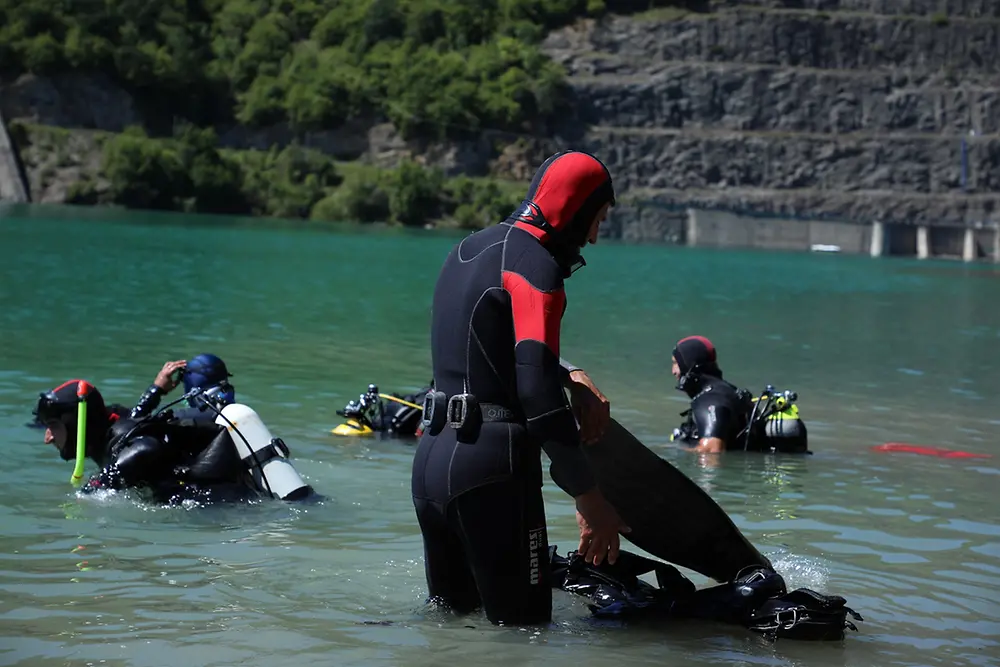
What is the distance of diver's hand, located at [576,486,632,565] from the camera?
605 cm

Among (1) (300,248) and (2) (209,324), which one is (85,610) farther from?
(1) (300,248)

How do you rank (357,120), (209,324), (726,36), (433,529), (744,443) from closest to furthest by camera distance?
(433,529), (744,443), (209,324), (726,36), (357,120)

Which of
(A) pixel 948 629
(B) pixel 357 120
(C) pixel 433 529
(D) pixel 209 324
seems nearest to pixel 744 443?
(A) pixel 948 629

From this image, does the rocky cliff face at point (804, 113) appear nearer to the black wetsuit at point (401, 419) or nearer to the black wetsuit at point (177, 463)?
the black wetsuit at point (401, 419)

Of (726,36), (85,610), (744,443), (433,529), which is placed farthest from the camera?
(726,36)

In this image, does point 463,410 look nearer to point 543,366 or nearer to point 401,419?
point 543,366

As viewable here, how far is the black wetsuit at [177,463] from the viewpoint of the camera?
32.1 ft

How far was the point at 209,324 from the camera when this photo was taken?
90.5 ft

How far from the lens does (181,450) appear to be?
10.1 meters

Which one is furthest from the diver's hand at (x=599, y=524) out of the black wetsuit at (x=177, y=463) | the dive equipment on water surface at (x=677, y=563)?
the black wetsuit at (x=177, y=463)

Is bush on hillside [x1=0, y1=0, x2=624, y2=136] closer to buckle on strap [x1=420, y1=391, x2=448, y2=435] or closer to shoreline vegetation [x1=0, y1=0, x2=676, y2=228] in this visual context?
shoreline vegetation [x1=0, y1=0, x2=676, y2=228]

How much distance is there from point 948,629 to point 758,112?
402ft

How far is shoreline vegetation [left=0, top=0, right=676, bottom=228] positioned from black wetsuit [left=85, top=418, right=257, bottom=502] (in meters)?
109

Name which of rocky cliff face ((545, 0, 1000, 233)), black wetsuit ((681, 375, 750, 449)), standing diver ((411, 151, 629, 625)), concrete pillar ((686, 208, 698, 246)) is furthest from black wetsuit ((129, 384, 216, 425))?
rocky cliff face ((545, 0, 1000, 233))
